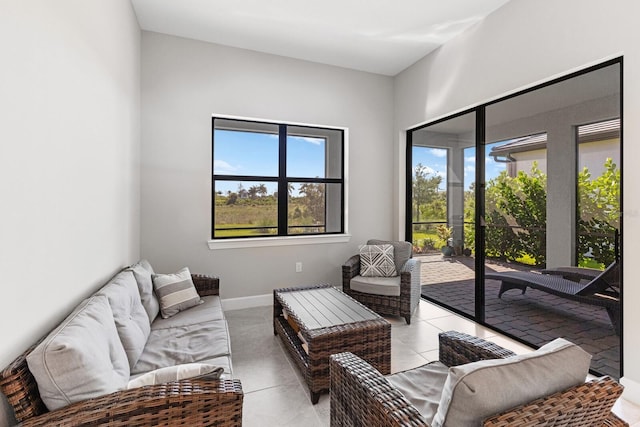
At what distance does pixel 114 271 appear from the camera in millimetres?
2414

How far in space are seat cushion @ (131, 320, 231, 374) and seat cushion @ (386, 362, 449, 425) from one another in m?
1.04

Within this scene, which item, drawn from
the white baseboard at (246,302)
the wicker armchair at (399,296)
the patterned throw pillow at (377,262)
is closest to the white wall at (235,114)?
the white baseboard at (246,302)

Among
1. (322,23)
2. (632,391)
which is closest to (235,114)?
(322,23)

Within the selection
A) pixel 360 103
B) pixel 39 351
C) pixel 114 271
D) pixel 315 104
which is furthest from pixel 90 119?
pixel 360 103

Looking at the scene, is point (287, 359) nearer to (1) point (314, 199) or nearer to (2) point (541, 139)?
(1) point (314, 199)

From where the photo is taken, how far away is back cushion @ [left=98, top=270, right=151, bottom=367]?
5.62 feet

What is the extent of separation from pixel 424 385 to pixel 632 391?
1651mm

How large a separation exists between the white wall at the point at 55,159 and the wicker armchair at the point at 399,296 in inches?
89.5

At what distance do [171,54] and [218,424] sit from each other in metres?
3.56

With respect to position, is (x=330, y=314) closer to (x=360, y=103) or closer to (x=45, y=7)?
(x=45, y=7)

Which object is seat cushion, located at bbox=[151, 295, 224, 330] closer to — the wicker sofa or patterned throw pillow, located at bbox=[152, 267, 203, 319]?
patterned throw pillow, located at bbox=[152, 267, 203, 319]

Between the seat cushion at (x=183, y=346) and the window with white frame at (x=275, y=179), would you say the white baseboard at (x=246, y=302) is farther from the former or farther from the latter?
the seat cushion at (x=183, y=346)

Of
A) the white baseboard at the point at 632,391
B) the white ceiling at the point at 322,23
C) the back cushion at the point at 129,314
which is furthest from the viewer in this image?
the white ceiling at the point at 322,23

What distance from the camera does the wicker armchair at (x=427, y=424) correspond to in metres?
0.91
